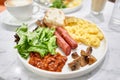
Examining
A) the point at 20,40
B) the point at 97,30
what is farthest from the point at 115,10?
the point at 20,40

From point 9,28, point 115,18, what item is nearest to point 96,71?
point 115,18

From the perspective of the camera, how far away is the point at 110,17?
1.06m

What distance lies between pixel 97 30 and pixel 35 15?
0.38 m

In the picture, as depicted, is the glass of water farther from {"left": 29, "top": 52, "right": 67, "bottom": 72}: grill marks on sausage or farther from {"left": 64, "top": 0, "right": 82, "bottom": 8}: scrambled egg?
{"left": 29, "top": 52, "right": 67, "bottom": 72}: grill marks on sausage

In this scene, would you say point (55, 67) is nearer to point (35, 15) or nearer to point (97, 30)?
point (97, 30)

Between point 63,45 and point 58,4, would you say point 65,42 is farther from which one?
point 58,4

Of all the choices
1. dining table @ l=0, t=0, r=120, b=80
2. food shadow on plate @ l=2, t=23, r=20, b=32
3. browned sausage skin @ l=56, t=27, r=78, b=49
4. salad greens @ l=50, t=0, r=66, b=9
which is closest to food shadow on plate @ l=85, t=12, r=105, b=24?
dining table @ l=0, t=0, r=120, b=80

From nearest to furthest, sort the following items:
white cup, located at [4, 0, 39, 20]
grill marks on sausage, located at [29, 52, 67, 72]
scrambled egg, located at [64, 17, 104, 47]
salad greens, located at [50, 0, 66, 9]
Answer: grill marks on sausage, located at [29, 52, 67, 72] < scrambled egg, located at [64, 17, 104, 47] < white cup, located at [4, 0, 39, 20] < salad greens, located at [50, 0, 66, 9]

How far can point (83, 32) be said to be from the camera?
85cm

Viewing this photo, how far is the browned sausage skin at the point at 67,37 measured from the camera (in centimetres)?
78

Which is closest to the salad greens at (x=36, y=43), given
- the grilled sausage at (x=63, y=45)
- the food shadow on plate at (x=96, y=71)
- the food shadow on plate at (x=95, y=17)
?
the grilled sausage at (x=63, y=45)

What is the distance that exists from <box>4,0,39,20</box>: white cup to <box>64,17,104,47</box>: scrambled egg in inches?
8.1

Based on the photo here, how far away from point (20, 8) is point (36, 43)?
0.28m

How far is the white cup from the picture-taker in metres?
0.96
